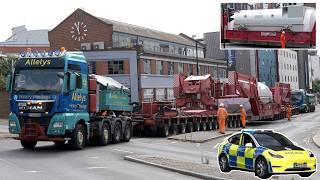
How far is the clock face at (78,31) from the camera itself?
73.3 m

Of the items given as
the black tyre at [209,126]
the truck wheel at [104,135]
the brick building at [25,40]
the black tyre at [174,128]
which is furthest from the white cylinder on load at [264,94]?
the brick building at [25,40]

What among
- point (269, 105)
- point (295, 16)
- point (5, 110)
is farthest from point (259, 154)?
point (5, 110)

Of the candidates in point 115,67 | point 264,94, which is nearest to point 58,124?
point 264,94

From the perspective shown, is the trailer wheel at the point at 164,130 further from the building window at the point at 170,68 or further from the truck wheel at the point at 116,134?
the building window at the point at 170,68

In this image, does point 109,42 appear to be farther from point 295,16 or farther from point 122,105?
point 295,16

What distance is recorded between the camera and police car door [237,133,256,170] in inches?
292

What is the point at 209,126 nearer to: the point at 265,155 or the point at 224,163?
the point at 224,163

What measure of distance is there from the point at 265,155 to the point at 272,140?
377 mm

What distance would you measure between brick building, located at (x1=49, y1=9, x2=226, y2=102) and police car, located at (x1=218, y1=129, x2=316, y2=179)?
53.9 m

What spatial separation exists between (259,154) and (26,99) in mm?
14181

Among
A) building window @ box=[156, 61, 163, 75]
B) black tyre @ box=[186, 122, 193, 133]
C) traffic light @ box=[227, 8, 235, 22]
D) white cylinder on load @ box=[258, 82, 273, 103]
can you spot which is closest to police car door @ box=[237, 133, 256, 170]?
traffic light @ box=[227, 8, 235, 22]

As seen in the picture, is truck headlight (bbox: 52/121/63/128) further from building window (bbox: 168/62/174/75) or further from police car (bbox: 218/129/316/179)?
building window (bbox: 168/62/174/75)

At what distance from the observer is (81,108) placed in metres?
Result: 21.4

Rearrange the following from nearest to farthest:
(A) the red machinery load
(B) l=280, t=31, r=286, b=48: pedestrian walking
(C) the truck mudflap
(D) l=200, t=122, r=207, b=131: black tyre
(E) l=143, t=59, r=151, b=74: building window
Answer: (B) l=280, t=31, r=286, b=48: pedestrian walking, (C) the truck mudflap, (A) the red machinery load, (D) l=200, t=122, r=207, b=131: black tyre, (E) l=143, t=59, r=151, b=74: building window
